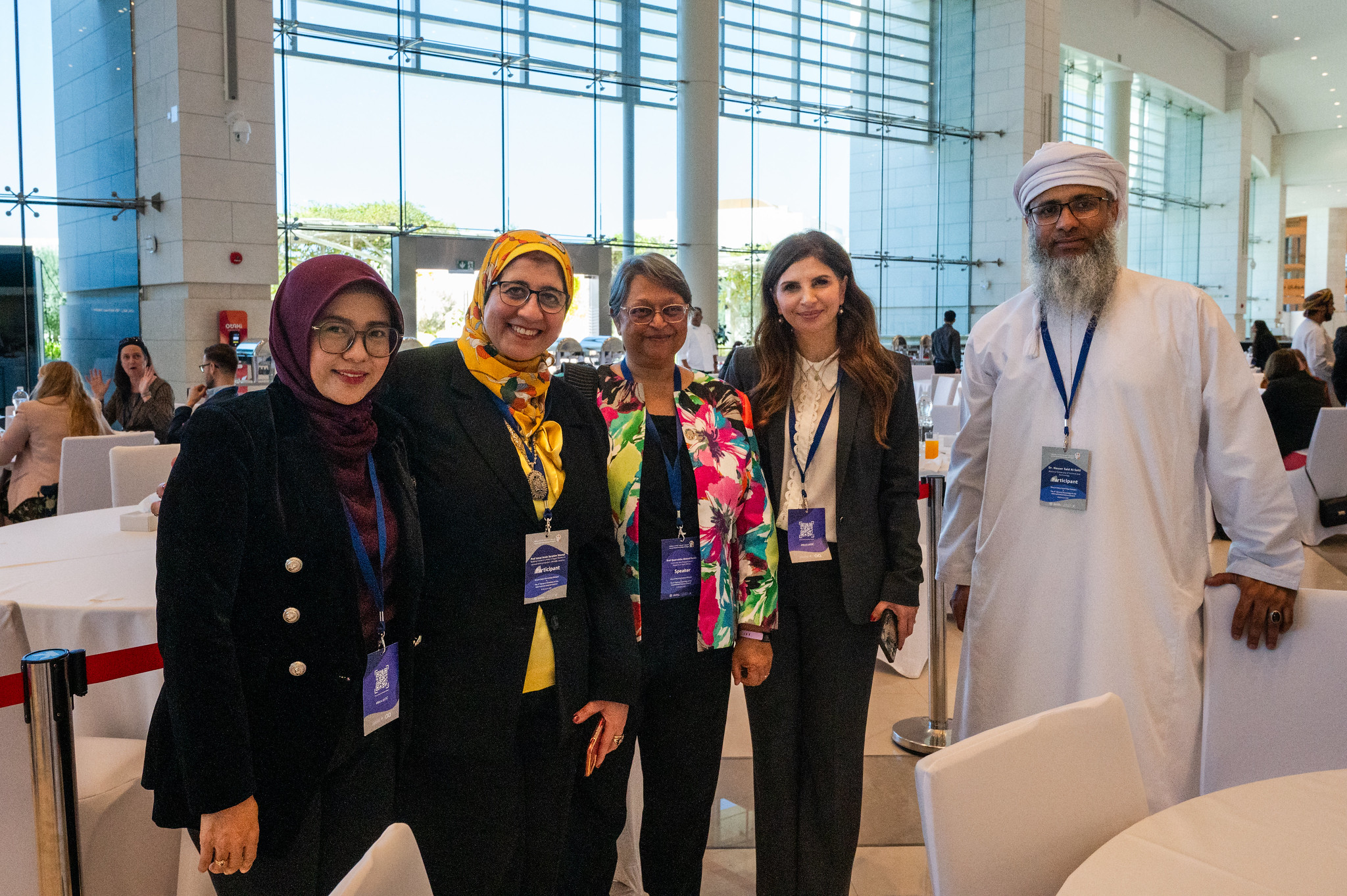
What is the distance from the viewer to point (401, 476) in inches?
60.5

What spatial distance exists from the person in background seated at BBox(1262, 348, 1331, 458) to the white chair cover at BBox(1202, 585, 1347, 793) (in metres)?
5.57

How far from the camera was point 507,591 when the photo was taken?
167 centimetres

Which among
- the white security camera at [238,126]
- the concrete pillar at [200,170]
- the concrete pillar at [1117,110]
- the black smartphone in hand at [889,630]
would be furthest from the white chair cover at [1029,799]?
the concrete pillar at [1117,110]

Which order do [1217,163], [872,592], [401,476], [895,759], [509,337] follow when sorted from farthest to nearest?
[1217,163]
[895,759]
[872,592]
[509,337]
[401,476]

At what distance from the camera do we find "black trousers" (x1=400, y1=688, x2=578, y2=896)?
167 centimetres

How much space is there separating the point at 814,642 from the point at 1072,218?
45.9 inches

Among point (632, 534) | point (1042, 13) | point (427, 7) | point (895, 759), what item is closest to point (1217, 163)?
point (1042, 13)

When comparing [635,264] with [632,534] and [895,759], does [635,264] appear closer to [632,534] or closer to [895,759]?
[632,534]

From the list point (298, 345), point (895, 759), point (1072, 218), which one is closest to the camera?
point (298, 345)

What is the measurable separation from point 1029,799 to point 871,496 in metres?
0.87

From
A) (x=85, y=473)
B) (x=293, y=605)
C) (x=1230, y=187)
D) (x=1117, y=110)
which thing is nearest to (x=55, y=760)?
(x=293, y=605)

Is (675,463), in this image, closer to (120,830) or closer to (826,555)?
(826,555)

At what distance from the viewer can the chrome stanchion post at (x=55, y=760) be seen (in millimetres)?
1701

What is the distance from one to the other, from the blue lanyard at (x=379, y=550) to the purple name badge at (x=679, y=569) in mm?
625
